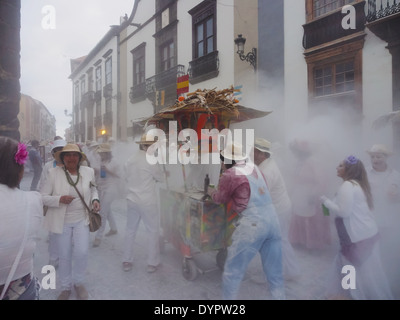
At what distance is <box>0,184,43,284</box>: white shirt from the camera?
1671 mm

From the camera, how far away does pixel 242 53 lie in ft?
20.8

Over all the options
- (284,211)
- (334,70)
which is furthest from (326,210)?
(334,70)

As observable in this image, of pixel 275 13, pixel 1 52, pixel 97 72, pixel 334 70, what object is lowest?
pixel 1 52

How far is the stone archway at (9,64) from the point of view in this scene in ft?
5.70

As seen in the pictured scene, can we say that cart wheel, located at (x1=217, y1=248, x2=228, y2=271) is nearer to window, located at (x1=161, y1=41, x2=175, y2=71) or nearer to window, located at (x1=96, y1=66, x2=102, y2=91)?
window, located at (x1=161, y1=41, x2=175, y2=71)

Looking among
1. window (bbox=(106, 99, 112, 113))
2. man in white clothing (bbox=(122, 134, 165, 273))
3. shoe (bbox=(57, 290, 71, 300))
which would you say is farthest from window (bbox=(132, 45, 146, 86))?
shoe (bbox=(57, 290, 71, 300))

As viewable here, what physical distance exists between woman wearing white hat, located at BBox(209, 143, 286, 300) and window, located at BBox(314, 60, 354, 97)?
4.29 m

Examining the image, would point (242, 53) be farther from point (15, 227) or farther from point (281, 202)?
point (15, 227)

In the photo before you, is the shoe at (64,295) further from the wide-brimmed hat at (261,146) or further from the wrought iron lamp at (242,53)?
the wrought iron lamp at (242,53)

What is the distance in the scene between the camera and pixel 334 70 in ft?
19.3

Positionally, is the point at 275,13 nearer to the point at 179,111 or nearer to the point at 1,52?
the point at 179,111

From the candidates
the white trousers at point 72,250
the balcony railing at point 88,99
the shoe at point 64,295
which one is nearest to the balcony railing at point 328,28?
the balcony railing at point 88,99

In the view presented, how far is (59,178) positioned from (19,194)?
1.33m

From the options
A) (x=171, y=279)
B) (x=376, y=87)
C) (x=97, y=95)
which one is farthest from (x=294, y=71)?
(x=171, y=279)
